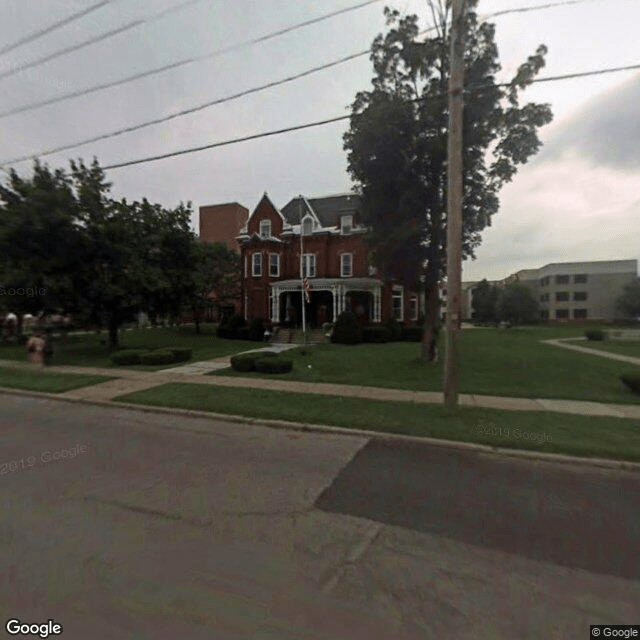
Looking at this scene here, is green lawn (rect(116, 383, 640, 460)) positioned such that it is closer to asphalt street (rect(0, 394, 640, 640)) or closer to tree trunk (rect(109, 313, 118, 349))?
asphalt street (rect(0, 394, 640, 640))

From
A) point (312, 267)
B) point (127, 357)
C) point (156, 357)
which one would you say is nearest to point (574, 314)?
point (312, 267)

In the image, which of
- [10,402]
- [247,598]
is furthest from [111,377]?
[247,598]

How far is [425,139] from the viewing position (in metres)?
12.8

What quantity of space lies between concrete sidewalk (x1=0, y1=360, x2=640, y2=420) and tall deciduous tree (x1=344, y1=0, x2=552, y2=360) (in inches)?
248

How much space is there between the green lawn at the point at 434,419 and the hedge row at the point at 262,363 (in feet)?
8.44

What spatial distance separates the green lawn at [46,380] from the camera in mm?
10234

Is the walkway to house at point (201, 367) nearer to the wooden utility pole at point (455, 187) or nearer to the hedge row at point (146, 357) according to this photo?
the hedge row at point (146, 357)

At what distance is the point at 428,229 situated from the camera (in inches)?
546

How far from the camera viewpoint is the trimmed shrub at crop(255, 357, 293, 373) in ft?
38.8

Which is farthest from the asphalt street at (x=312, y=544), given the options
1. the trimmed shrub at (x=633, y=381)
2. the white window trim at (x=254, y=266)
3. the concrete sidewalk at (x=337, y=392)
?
the white window trim at (x=254, y=266)

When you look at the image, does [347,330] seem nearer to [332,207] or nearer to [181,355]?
[181,355]

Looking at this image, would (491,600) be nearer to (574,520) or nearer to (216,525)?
(574,520)

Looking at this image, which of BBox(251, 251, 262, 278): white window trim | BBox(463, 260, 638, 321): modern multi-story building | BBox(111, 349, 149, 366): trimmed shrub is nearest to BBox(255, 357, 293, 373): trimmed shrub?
BBox(111, 349, 149, 366): trimmed shrub

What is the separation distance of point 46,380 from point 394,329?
739 inches
